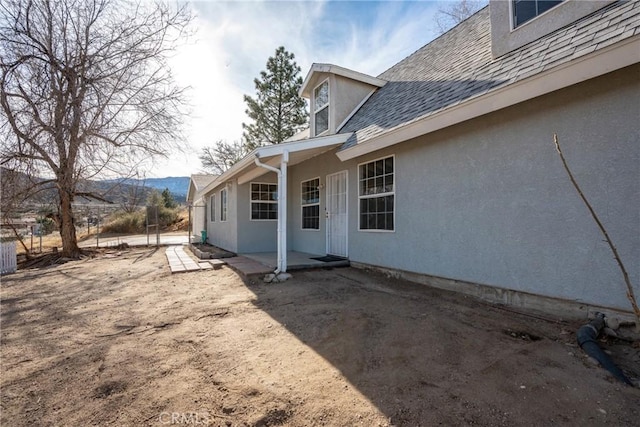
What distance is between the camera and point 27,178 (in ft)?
31.9

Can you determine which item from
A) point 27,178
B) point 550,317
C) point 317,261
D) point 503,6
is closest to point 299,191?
point 317,261

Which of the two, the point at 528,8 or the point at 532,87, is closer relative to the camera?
the point at 532,87

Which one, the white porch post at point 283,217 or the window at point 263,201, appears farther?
the window at point 263,201

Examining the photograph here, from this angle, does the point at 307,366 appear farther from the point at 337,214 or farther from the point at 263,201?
the point at 263,201

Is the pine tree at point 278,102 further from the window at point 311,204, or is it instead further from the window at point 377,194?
the window at point 377,194

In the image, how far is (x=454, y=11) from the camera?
14305 mm

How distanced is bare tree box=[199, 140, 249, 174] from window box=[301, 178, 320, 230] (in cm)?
2102

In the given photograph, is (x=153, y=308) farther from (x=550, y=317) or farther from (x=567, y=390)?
(x=550, y=317)

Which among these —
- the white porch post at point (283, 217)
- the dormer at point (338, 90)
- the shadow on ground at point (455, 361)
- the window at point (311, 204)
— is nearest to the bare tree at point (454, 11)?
the dormer at point (338, 90)

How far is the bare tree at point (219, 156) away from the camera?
2869 cm

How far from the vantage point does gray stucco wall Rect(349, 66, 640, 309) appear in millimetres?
3025

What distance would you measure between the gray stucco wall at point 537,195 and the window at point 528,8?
5.62ft

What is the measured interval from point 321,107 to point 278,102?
46.7 ft

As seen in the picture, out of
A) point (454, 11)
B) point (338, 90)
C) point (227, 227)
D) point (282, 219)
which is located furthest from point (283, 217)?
point (454, 11)
